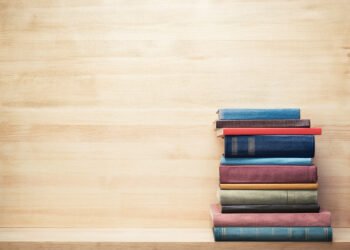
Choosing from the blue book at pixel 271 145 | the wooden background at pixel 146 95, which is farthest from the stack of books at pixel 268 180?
the wooden background at pixel 146 95

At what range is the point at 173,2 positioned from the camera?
130 cm

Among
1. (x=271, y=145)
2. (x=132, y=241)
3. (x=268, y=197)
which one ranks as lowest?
(x=132, y=241)

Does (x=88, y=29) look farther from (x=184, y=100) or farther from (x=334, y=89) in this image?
(x=334, y=89)

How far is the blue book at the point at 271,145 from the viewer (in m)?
1.09

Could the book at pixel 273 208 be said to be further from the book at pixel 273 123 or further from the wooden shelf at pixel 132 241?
the book at pixel 273 123

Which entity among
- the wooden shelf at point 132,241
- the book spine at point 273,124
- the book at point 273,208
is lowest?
the wooden shelf at point 132,241

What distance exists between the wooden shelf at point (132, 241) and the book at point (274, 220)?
48mm

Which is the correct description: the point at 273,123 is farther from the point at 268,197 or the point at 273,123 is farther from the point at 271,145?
the point at 268,197

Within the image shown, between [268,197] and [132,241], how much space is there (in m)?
0.38

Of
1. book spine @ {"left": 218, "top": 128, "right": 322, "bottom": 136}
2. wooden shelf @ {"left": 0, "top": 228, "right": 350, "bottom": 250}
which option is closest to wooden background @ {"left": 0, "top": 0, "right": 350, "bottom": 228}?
wooden shelf @ {"left": 0, "top": 228, "right": 350, "bottom": 250}

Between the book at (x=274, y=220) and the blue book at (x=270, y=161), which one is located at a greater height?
the blue book at (x=270, y=161)

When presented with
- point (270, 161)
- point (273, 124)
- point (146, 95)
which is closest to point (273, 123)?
point (273, 124)

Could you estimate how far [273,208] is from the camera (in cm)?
109

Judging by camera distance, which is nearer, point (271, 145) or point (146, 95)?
point (271, 145)
